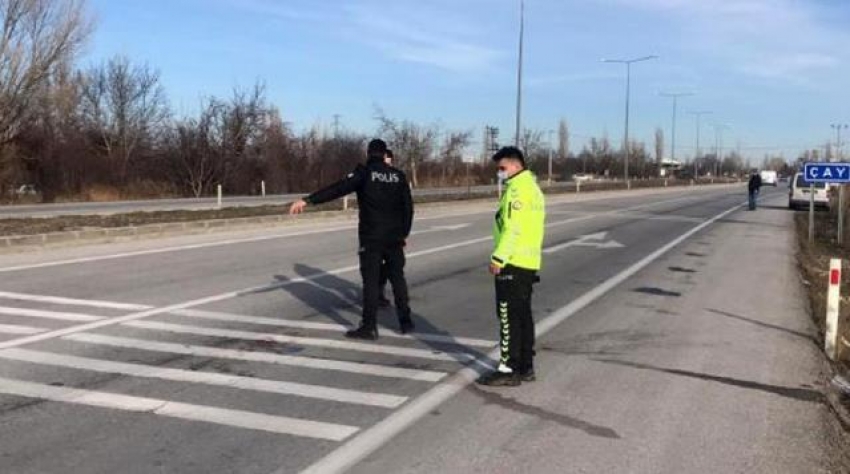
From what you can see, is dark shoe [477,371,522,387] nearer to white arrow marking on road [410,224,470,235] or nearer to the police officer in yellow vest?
the police officer in yellow vest

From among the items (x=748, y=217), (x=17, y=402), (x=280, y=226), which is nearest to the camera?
(x=17, y=402)

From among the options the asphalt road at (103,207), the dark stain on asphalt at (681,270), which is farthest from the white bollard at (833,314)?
the asphalt road at (103,207)

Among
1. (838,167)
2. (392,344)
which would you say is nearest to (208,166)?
(838,167)

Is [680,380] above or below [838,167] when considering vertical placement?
below

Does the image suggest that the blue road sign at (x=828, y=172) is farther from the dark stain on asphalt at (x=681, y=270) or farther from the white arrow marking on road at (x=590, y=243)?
the dark stain on asphalt at (x=681, y=270)

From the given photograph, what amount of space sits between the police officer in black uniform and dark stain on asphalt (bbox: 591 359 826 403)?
245 cm

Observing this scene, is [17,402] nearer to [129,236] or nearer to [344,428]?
[344,428]

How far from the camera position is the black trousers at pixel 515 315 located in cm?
734

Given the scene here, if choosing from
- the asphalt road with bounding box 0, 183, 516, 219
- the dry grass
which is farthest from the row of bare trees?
the dry grass

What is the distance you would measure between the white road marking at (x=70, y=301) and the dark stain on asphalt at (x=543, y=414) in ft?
17.1

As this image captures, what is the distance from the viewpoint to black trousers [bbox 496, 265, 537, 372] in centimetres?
734

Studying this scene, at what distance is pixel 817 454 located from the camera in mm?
5715

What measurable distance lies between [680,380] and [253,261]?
395 inches

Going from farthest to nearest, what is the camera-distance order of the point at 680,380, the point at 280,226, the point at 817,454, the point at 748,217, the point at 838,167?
the point at 748,217 < the point at 280,226 < the point at 838,167 < the point at 680,380 < the point at 817,454
